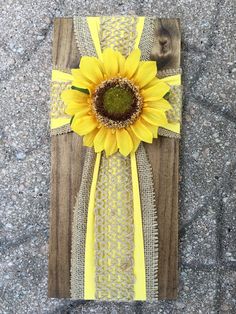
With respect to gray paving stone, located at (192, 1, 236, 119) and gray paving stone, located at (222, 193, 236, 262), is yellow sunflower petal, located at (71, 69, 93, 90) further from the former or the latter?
gray paving stone, located at (222, 193, 236, 262)

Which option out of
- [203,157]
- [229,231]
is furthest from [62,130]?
[229,231]

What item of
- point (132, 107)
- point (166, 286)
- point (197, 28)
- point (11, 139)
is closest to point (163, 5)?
point (197, 28)

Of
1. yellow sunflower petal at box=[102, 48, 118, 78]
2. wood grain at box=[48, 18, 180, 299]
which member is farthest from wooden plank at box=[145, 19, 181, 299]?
yellow sunflower petal at box=[102, 48, 118, 78]

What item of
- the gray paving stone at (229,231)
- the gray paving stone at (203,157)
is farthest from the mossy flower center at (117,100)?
the gray paving stone at (229,231)

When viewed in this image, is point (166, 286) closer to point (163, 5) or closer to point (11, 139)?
point (11, 139)

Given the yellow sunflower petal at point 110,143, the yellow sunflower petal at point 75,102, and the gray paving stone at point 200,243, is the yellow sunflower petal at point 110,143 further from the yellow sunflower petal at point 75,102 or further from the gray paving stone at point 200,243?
the gray paving stone at point 200,243

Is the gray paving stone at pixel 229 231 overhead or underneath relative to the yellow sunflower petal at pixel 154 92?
underneath
